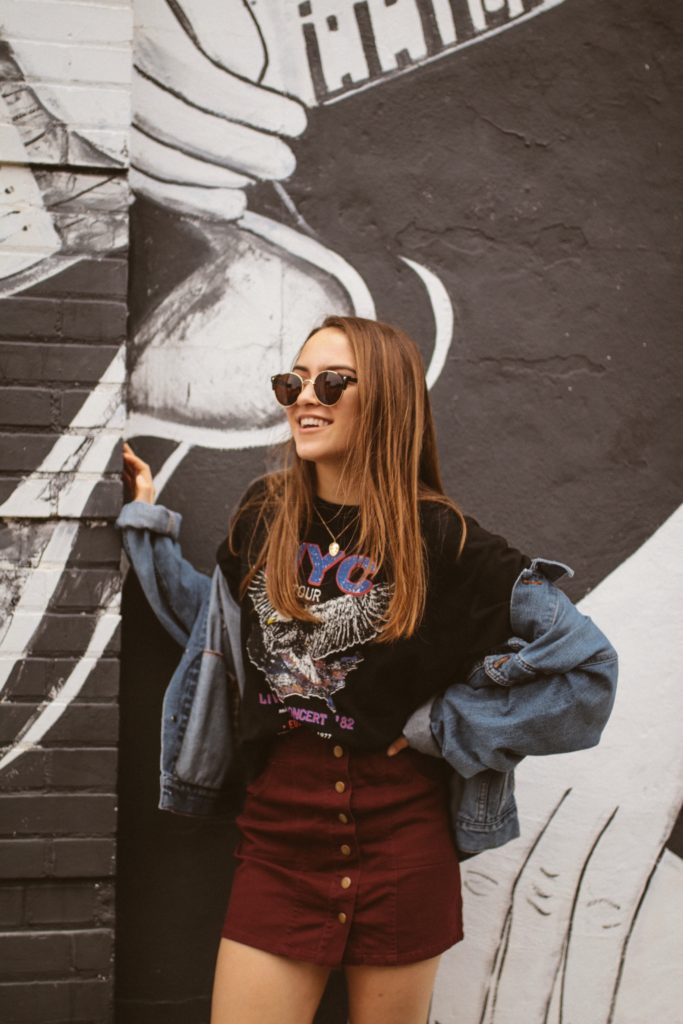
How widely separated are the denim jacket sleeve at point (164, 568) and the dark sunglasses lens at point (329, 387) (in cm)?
63

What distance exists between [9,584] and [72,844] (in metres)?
0.68

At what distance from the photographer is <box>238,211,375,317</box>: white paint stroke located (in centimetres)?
292

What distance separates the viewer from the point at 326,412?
2.19m

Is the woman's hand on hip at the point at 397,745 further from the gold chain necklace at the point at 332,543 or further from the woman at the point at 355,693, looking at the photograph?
the gold chain necklace at the point at 332,543

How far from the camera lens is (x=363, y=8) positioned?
2.97 meters

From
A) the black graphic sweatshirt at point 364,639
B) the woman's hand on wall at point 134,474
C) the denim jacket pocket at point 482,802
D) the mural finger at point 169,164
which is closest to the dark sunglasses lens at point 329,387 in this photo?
the black graphic sweatshirt at point 364,639

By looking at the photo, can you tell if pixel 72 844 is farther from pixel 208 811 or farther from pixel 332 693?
pixel 332 693

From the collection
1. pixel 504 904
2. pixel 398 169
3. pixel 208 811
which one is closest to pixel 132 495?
pixel 208 811

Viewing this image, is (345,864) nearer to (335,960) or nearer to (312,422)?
(335,960)

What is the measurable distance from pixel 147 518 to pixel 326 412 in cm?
61

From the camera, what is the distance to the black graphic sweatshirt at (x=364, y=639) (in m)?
2.12

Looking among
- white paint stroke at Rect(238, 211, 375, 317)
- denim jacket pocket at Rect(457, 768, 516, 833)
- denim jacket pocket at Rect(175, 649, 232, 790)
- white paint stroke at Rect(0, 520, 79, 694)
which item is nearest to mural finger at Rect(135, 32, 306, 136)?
white paint stroke at Rect(238, 211, 375, 317)

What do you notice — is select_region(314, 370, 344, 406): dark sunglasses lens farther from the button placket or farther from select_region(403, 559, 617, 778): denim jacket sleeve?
the button placket

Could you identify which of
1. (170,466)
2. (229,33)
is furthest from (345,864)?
(229,33)
